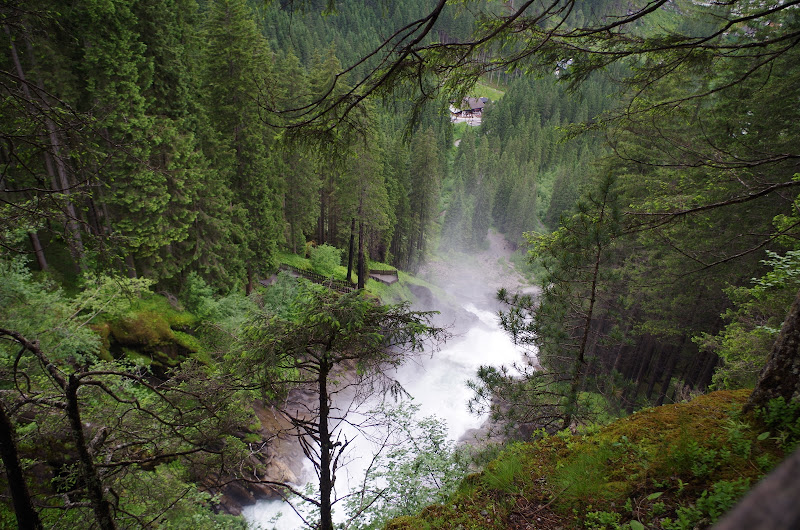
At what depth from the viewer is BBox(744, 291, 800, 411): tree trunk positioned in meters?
3.77

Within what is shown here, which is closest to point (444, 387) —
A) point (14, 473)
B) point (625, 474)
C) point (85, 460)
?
point (625, 474)

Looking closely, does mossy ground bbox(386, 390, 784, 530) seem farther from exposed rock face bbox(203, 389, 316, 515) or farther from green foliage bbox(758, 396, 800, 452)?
exposed rock face bbox(203, 389, 316, 515)

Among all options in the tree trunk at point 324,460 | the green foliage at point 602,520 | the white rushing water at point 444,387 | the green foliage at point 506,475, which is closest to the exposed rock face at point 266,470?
the white rushing water at point 444,387

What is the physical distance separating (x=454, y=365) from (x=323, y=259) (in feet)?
37.4

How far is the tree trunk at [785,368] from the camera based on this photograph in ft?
12.4

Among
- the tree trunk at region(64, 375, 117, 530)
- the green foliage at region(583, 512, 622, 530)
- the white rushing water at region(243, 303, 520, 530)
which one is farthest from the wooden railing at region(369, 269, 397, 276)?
the green foliage at region(583, 512, 622, 530)

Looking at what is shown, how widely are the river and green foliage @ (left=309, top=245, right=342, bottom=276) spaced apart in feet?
28.8

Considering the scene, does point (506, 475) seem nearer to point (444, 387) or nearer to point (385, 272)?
point (444, 387)

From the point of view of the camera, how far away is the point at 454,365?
23.3 meters

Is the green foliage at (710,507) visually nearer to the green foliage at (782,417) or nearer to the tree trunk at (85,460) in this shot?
the green foliage at (782,417)

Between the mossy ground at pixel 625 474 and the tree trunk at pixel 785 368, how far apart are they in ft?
1.11

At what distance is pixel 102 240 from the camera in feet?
12.8

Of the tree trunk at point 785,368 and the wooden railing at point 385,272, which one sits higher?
the wooden railing at point 385,272

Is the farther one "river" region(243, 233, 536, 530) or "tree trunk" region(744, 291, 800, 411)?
"river" region(243, 233, 536, 530)
